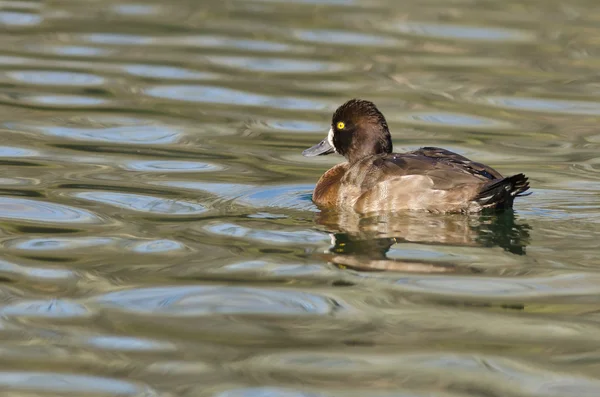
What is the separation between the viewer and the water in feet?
16.7

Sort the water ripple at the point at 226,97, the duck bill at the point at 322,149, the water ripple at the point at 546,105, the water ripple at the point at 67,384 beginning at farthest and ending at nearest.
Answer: the water ripple at the point at 226,97 < the water ripple at the point at 546,105 < the duck bill at the point at 322,149 < the water ripple at the point at 67,384

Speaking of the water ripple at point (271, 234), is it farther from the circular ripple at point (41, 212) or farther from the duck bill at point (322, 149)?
the duck bill at point (322, 149)

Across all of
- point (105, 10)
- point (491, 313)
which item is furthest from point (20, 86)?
point (491, 313)

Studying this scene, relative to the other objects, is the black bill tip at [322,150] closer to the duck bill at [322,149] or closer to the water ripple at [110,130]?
the duck bill at [322,149]

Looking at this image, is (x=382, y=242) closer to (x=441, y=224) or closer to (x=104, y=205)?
(x=441, y=224)

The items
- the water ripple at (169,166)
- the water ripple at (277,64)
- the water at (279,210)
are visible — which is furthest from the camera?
the water ripple at (277,64)

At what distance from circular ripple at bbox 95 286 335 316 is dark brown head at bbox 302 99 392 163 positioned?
2698 mm

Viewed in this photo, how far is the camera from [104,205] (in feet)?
26.2

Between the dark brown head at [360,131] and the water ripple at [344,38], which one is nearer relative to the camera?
the dark brown head at [360,131]

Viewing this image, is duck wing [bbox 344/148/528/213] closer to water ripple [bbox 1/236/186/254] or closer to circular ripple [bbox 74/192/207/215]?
circular ripple [bbox 74/192/207/215]

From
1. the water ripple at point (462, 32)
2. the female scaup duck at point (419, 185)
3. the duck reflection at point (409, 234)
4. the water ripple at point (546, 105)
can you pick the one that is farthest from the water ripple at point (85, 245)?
the water ripple at point (462, 32)

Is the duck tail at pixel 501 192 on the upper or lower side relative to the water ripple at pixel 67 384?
upper

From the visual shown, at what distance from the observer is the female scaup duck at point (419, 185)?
7.57m

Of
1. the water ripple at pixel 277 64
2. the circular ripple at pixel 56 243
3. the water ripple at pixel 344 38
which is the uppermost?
the water ripple at pixel 344 38
